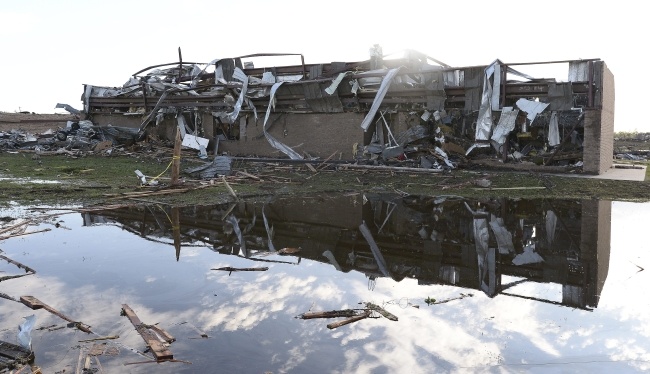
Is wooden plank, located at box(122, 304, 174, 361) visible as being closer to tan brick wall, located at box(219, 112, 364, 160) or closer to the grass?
the grass

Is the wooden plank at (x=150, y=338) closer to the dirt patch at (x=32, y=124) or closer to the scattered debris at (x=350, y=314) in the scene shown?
the scattered debris at (x=350, y=314)

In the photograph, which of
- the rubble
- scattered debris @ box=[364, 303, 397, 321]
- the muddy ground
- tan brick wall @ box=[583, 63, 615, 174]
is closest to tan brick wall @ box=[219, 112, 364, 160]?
the rubble

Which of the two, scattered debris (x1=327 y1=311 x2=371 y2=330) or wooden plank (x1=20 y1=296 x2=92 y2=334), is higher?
wooden plank (x1=20 y1=296 x2=92 y2=334)

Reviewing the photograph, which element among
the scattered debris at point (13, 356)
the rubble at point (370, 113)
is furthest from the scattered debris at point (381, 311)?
the rubble at point (370, 113)

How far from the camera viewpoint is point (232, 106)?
22.9 m

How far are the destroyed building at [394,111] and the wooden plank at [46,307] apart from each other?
14.1m

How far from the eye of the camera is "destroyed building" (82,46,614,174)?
17.9 m

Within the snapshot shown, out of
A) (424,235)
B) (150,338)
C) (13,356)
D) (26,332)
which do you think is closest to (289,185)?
(424,235)

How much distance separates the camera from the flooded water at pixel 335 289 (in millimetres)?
4410

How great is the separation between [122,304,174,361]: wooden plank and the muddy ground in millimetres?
6813

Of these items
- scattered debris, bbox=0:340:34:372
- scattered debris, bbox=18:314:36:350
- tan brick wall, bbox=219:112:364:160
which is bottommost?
scattered debris, bbox=0:340:34:372

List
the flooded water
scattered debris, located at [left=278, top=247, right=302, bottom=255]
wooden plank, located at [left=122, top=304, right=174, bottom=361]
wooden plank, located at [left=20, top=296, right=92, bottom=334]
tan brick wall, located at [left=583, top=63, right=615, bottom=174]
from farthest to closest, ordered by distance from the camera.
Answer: tan brick wall, located at [left=583, top=63, right=615, bottom=174], scattered debris, located at [left=278, top=247, right=302, bottom=255], wooden plank, located at [left=20, top=296, right=92, bottom=334], the flooded water, wooden plank, located at [left=122, top=304, right=174, bottom=361]

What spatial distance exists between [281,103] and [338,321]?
57.3ft

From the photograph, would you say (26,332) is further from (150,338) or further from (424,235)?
(424,235)
